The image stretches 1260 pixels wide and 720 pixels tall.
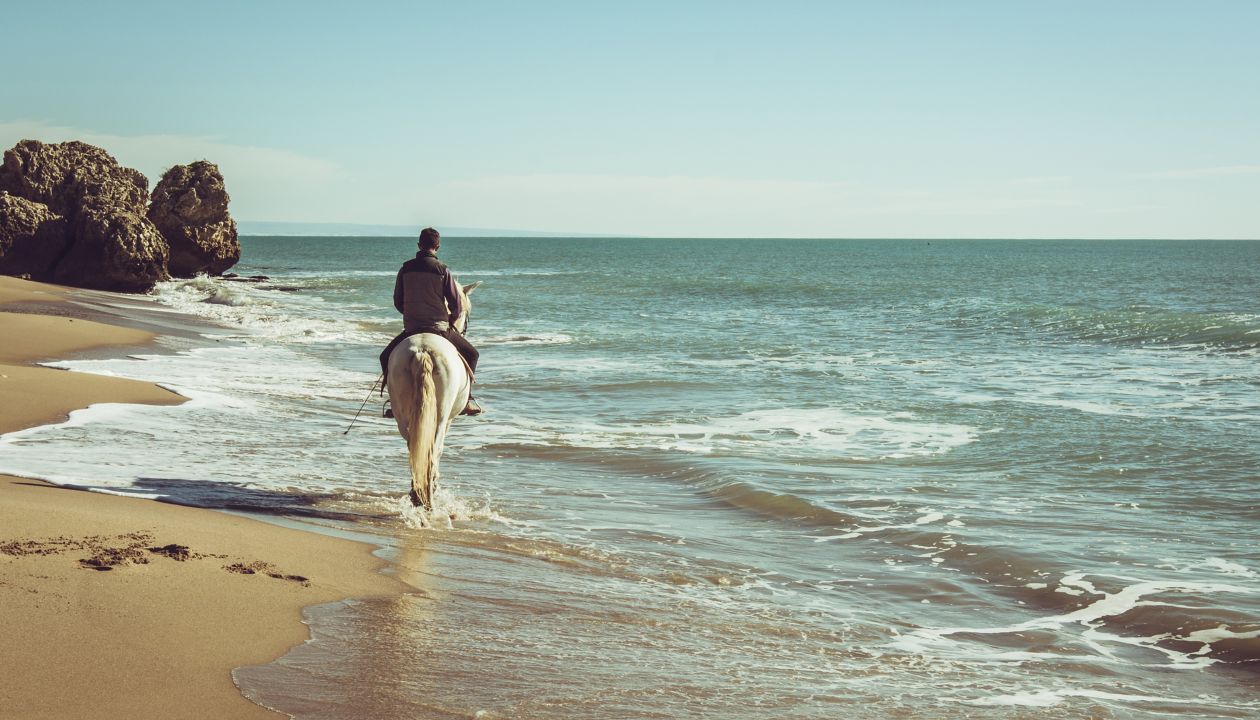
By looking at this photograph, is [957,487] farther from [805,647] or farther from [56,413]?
[56,413]

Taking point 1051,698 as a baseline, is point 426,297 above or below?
above

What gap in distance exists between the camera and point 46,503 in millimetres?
6980

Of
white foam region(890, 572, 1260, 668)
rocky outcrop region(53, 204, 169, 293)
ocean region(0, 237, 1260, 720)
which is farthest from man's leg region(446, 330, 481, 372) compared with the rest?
rocky outcrop region(53, 204, 169, 293)

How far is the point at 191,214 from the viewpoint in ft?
157

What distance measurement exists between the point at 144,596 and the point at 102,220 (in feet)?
121

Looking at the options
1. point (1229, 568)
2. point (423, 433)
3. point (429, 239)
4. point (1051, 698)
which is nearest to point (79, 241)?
point (429, 239)

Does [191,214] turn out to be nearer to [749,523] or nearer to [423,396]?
[423,396]

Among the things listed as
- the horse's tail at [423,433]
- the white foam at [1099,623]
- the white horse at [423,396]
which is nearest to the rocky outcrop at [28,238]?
the white horse at [423,396]

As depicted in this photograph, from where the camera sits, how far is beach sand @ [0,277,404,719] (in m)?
4.13

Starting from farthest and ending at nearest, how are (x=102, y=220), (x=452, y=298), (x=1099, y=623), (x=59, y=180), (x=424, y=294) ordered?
(x=59, y=180) < (x=102, y=220) < (x=452, y=298) < (x=424, y=294) < (x=1099, y=623)

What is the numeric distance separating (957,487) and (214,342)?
17745mm

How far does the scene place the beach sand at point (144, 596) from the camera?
4.13 m

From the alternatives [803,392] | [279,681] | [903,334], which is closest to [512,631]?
[279,681]

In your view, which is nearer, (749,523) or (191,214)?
(749,523)
